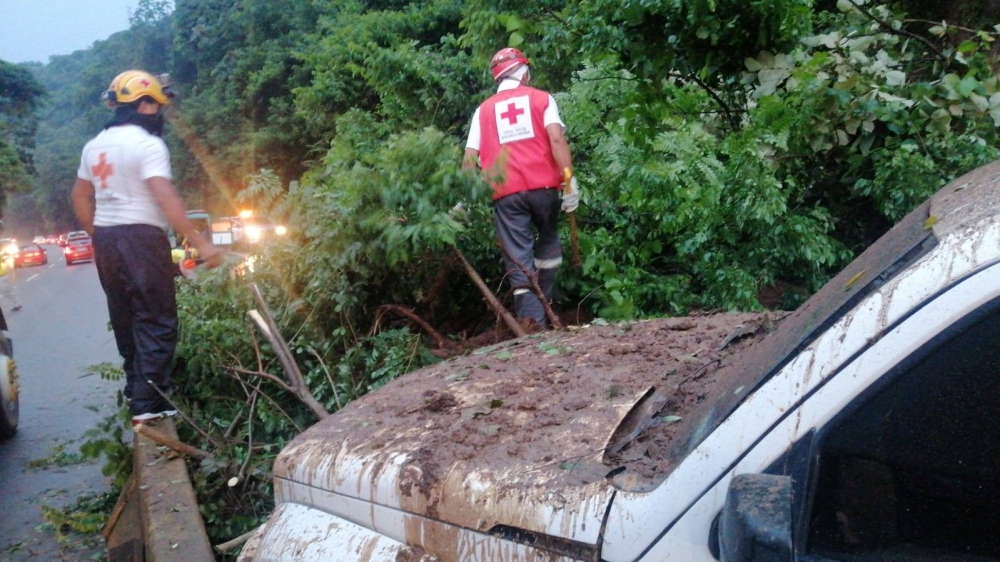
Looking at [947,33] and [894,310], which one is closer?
[894,310]

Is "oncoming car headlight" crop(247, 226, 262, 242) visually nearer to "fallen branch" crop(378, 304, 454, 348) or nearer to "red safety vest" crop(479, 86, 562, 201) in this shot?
"fallen branch" crop(378, 304, 454, 348)

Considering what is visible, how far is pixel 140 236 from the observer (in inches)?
195

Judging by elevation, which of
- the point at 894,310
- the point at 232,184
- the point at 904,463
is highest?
the point at 894,310

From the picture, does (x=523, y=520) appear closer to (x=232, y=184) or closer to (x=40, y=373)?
(x=40, y=373)

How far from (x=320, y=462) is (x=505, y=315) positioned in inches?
94.0

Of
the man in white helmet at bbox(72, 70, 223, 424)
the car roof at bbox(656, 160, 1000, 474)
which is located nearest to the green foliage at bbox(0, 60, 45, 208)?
the man in white helmet at bbox(72, 70, 223, 424)

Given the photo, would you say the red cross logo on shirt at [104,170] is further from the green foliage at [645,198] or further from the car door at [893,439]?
the car door at [893,439]

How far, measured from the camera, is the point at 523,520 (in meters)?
1.85

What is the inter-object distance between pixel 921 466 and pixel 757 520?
0.35 metres

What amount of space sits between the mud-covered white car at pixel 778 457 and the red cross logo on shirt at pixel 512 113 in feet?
10.4

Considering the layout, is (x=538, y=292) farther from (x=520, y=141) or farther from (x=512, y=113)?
(x=512, y=113)

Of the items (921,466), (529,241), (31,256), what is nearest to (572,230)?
(529,241)

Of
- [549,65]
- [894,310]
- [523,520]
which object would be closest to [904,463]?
[894,310]

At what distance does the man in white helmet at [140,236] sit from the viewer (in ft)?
16.2
